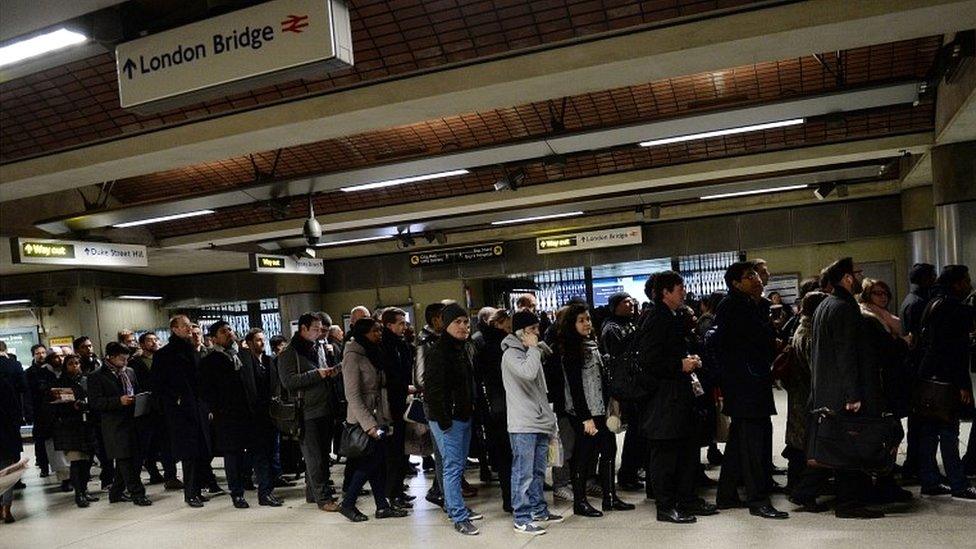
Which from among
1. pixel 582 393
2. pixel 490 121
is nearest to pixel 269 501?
pixel 582 393

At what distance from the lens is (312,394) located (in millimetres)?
5945

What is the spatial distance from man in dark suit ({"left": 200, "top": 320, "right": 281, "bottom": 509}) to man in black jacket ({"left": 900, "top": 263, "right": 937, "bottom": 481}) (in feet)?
16.2

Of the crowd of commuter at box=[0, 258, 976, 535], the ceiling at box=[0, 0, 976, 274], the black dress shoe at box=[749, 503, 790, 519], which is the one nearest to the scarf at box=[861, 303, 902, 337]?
the crowd of commuter at box=[0, 258, 976, 535]

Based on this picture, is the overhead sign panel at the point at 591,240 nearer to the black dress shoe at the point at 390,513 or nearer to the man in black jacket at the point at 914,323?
the man in black jacket at the point at 914,323

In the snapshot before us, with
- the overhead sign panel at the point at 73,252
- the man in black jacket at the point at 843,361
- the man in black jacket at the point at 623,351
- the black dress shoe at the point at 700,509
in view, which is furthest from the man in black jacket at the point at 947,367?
the overhead sign panel at the point at 73,252

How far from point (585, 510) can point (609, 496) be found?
0.25 metres

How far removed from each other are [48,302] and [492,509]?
467 inches

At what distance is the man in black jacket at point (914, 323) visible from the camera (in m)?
5.16

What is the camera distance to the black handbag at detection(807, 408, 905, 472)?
4320mm

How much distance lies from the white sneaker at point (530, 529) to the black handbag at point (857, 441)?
5.76 ft

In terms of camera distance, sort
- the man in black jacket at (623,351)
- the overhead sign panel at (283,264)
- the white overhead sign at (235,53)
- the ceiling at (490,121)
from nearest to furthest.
Result: the white overhead sign at (235,53) < the ceiling at (490,121) < the man in black jacket at (623,351) < the overhead sign panel at (283,264)

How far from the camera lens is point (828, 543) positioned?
414cm

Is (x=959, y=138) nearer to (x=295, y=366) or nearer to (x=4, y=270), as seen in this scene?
(x=295, y=366)

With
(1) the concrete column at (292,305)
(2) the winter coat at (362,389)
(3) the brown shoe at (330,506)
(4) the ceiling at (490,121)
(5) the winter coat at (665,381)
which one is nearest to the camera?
(4) the ceiling at (490,121)
